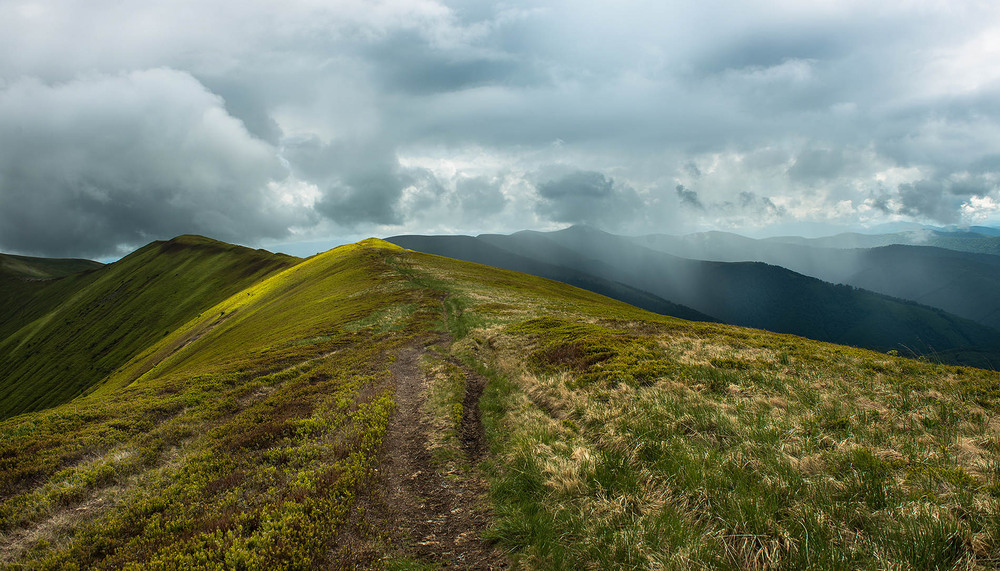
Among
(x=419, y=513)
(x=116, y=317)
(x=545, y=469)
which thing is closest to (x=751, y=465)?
(x=545, y=469)

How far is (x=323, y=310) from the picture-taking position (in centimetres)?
4559

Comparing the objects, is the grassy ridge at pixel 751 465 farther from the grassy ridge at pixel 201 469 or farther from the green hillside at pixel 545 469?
the grassy ridge at pixel 201 469

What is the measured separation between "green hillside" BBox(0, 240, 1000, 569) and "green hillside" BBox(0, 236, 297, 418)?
397 ft

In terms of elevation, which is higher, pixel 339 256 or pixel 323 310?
pixel 339 256

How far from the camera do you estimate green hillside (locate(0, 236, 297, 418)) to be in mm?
104938

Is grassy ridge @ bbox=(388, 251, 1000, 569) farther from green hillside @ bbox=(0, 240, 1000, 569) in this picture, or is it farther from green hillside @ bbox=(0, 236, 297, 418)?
green hillside @ bbox=(0, 236, 297, 418)

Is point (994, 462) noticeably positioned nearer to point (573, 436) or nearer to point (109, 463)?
point (573, 436)

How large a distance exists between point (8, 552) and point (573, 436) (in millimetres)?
13190

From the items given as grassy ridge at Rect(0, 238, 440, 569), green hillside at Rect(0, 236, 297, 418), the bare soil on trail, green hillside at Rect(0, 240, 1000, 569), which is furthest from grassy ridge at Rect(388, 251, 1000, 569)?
green hillside at Rect(0, 236, 297, 418)

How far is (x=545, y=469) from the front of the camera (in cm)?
909

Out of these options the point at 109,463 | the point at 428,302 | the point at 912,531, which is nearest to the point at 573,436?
the point at 912,531

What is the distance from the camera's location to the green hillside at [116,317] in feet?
344

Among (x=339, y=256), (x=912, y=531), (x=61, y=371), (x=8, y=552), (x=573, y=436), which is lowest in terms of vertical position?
(x=61, y=371)

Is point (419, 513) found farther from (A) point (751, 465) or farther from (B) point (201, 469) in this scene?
(A) point (751, 465)
